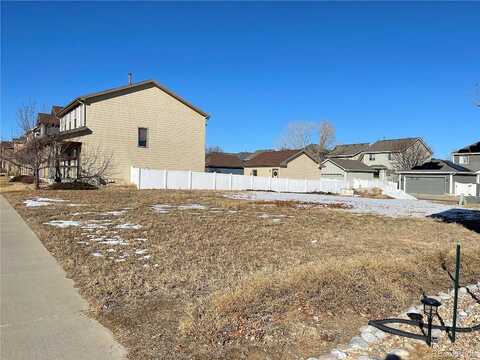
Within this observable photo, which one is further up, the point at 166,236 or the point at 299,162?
the point at 299,162

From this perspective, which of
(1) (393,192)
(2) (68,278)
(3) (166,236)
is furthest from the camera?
(1) (393,192)

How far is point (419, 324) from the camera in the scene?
3857 millimetres

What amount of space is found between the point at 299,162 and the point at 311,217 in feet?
97.3

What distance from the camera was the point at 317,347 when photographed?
10.9 ft

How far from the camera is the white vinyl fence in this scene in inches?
1005

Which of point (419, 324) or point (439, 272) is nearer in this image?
point (419, 324)

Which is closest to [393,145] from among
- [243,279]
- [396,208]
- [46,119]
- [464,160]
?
[464,160]

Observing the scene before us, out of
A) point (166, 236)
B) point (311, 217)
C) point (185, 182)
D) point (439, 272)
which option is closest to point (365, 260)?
point (439, 272)

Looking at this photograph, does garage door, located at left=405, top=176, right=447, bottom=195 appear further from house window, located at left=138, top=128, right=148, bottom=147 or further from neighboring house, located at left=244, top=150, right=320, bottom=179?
house window, located at left=138, top=128, right=148, bottom=147

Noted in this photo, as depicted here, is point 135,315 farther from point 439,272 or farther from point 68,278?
point 439,272

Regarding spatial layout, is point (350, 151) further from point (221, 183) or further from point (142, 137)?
point (142, 137)

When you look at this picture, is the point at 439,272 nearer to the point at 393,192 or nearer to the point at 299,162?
the point at 393,192

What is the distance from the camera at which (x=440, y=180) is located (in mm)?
40344

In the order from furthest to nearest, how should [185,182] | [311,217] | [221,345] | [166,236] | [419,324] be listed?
[185,182] → [311,217] → [166,236] → [419,324] → [221,345]
